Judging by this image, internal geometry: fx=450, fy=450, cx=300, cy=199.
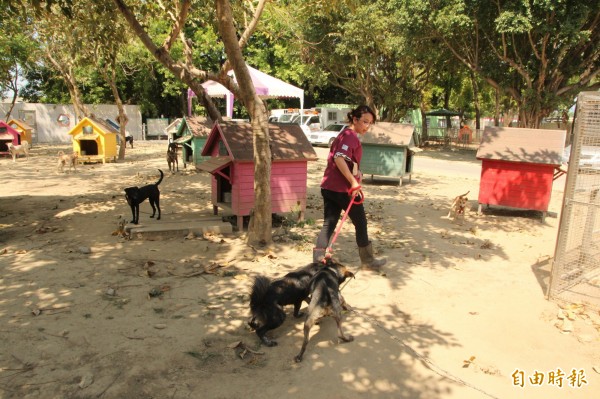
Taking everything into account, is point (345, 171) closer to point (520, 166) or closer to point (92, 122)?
point (520, 166)

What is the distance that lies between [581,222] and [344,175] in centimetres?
286

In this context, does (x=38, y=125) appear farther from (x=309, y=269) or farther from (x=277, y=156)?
(x=309, y=269)

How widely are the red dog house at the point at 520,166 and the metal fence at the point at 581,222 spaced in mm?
3245

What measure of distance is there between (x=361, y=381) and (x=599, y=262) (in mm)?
3740

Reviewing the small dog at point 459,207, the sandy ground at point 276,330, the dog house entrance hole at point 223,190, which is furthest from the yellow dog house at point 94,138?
the small dog at point 459,207

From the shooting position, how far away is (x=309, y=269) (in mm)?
4188

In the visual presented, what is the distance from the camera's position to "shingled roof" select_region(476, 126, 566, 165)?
28.3 feet

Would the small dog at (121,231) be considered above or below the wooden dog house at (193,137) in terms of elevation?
below

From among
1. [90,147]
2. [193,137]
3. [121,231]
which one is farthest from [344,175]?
[90,147]

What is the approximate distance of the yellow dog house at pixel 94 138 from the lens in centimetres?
1719

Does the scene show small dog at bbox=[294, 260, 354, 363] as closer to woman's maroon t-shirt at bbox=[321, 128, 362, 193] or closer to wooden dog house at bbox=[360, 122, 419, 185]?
woman's maroon t-shirt at bbox=[321, 128, 362, 193]

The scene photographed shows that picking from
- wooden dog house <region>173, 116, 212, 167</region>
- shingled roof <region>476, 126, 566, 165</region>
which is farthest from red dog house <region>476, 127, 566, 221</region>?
wooden dog house <region>173, 116, 212, 167</region>

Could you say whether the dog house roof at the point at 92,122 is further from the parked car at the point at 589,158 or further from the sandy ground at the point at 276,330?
the parked car at the point at 589,158

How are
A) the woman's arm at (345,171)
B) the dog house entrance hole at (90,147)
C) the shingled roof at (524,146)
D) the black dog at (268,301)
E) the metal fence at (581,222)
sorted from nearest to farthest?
1. the black dog at (268,301)
2. the metal fence at (581,222)
3. the woman's arm at (345,171)
4. the shingled roof at (524,146)
5. the dog house entrance hole at (90,147)
